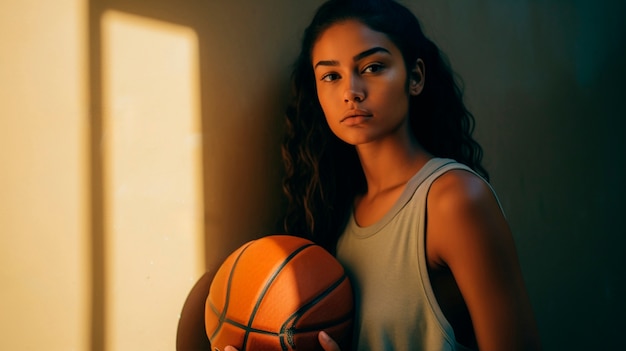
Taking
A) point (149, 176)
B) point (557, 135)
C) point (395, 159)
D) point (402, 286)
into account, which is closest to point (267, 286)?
point (402, 286)

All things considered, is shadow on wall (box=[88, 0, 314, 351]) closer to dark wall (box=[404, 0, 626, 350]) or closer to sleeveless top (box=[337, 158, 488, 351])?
sleeveless top (box=[337, 158, 488, 351])

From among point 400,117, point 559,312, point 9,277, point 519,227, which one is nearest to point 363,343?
point 400,117

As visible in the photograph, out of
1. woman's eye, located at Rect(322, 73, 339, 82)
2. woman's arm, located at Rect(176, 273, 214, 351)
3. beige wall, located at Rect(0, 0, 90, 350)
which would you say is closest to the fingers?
woman's arm, located at Rect(176, 273, 214, 351)

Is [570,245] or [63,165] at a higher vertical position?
[63,165]

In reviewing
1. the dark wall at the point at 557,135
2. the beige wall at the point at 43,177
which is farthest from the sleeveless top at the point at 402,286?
the dark wall at the point at 557,135

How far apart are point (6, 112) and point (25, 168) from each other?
0.14m

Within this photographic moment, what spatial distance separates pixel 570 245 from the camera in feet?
8.41

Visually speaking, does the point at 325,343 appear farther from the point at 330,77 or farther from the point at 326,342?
the point at 330,77

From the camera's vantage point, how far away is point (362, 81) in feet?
4.45

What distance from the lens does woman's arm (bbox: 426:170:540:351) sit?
3.74ft

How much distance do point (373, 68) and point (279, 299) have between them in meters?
0.68

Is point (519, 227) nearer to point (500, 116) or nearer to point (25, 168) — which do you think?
point (500, 116)

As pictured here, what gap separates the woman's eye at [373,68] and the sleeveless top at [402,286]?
31 cm

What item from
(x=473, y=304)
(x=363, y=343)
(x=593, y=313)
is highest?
(x=473, y=304)
